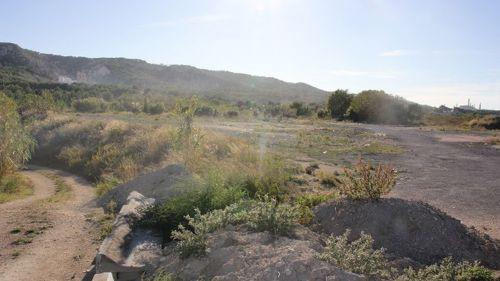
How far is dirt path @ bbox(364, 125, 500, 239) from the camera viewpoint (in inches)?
496

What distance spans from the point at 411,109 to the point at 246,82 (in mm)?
114809

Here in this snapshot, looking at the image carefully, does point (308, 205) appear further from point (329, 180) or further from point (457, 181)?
point (457, 181)

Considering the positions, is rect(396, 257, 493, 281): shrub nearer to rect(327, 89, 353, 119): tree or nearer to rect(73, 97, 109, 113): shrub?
rect(73, 97, 109, 113): shrub

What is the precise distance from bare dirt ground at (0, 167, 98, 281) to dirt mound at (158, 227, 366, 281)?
3.03 meters

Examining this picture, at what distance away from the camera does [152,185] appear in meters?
13.4

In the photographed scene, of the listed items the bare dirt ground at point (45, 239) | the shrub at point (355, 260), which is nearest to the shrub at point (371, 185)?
the shrub at point (355, 260)

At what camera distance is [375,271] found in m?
6.04

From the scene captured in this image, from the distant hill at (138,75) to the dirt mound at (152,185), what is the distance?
113735 millimetres

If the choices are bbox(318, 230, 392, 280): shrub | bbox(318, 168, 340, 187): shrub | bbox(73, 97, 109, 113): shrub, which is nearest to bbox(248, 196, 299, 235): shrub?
bbox(318, 230, 392, 280): shrub

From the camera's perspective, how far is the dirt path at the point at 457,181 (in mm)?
12608

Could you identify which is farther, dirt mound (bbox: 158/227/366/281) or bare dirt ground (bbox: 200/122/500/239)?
bare dirt ground (bbox: 200/122/500/239)

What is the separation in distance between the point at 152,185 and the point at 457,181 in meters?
11.0

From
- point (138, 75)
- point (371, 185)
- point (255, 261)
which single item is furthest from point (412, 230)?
point (138, 75)

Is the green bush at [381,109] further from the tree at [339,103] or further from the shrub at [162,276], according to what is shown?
the shrub at [162,276]
